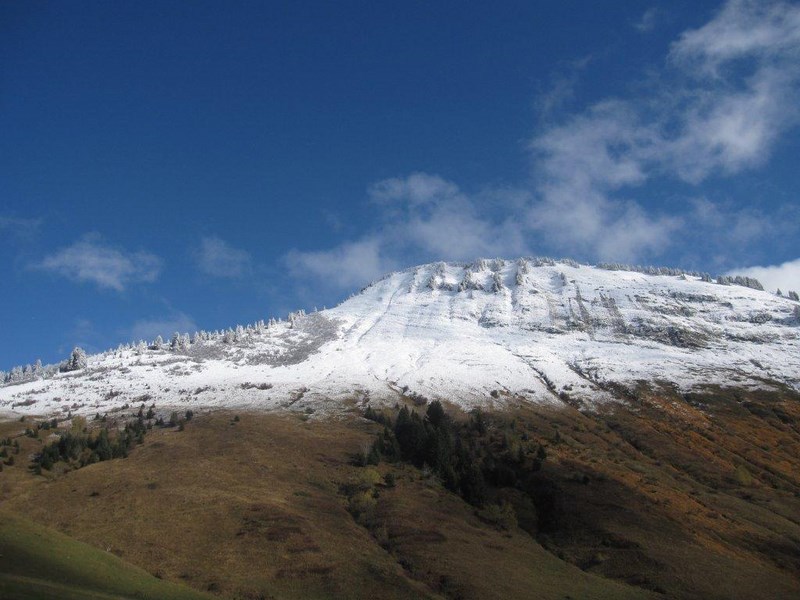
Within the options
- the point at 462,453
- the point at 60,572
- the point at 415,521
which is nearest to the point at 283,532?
the point at 415,521

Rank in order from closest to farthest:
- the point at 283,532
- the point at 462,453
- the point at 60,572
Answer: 1. the point at 60,572
2. the point at 283,532
3. the point at 462,453

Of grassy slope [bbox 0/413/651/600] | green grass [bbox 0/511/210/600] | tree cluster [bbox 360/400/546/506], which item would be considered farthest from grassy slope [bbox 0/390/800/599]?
green grass [bbox 0/511/210/600]

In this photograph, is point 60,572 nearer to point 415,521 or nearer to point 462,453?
point 415,521

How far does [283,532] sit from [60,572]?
27026mm

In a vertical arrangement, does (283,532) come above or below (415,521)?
below

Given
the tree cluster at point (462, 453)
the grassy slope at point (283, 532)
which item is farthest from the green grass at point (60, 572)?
the tree cluster at point (462, 453)

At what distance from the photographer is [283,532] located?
5981 centimetres

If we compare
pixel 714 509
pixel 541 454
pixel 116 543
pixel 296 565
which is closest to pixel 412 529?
pixel 296 565

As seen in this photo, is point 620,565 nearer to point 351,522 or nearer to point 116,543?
point 351,522

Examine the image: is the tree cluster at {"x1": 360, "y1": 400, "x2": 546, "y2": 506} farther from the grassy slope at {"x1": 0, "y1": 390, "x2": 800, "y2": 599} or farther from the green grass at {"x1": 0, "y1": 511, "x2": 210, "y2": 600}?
the green grass at {"x1": 0, "y1": 511, "x2": 210, "y2": 600}

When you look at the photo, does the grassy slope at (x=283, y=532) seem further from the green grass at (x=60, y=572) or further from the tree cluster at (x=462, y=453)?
the green grass at (x=60, y=572)

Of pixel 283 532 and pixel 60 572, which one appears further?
pixel 283 532

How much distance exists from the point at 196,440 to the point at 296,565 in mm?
57455

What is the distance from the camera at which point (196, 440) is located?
10288cm
